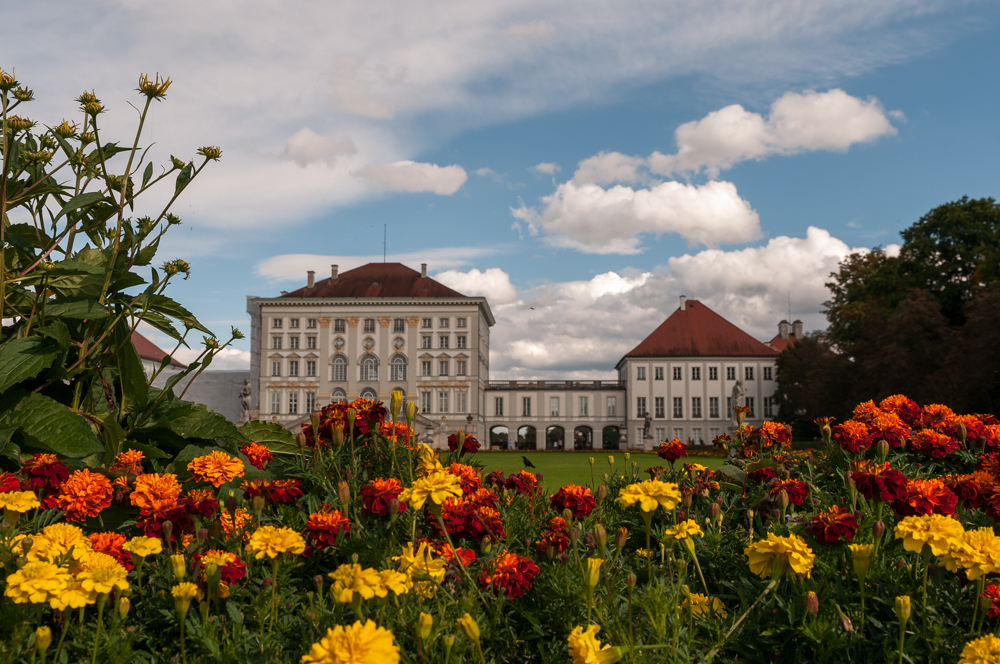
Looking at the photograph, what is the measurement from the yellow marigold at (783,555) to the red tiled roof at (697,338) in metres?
51.0

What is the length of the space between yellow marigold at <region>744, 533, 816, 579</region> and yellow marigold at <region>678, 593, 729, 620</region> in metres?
0.19

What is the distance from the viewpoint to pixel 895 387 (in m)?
25.0

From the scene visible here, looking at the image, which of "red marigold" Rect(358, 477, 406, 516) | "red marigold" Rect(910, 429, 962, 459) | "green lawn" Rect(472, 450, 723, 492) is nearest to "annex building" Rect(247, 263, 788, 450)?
"green lawn" Rect(472, 450, 723, 492)

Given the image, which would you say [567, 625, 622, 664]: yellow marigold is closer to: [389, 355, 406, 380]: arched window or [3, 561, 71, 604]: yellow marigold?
[3, 561, 71, 604]: yellow marigold

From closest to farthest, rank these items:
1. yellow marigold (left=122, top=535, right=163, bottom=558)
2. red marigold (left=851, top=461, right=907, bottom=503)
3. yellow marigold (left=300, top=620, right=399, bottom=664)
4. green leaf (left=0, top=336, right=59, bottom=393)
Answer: yellow marigold (left=300, top=620, right=399, bottom=664), yellow marigold (left=122, top=535, right=163, bottom=558), red marigold (left=851, top=461, right=907, bottom=503), green leaf (left=0, top=336, right=59, bottom=393)

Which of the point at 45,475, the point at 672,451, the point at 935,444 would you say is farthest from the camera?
the point at 672,451

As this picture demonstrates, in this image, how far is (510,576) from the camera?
6.36 ft

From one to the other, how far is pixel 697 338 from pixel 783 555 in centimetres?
5301

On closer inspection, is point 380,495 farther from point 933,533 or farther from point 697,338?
point 697,338

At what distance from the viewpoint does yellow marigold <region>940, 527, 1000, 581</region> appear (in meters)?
1.74

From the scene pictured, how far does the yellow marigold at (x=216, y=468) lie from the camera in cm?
250

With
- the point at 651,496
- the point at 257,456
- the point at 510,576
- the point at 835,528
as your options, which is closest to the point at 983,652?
the point at 835,528

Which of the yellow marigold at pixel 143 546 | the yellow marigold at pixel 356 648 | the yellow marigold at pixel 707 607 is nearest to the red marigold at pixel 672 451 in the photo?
the yellow marigold at pixel 707 607

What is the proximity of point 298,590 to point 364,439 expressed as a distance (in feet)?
2.62
